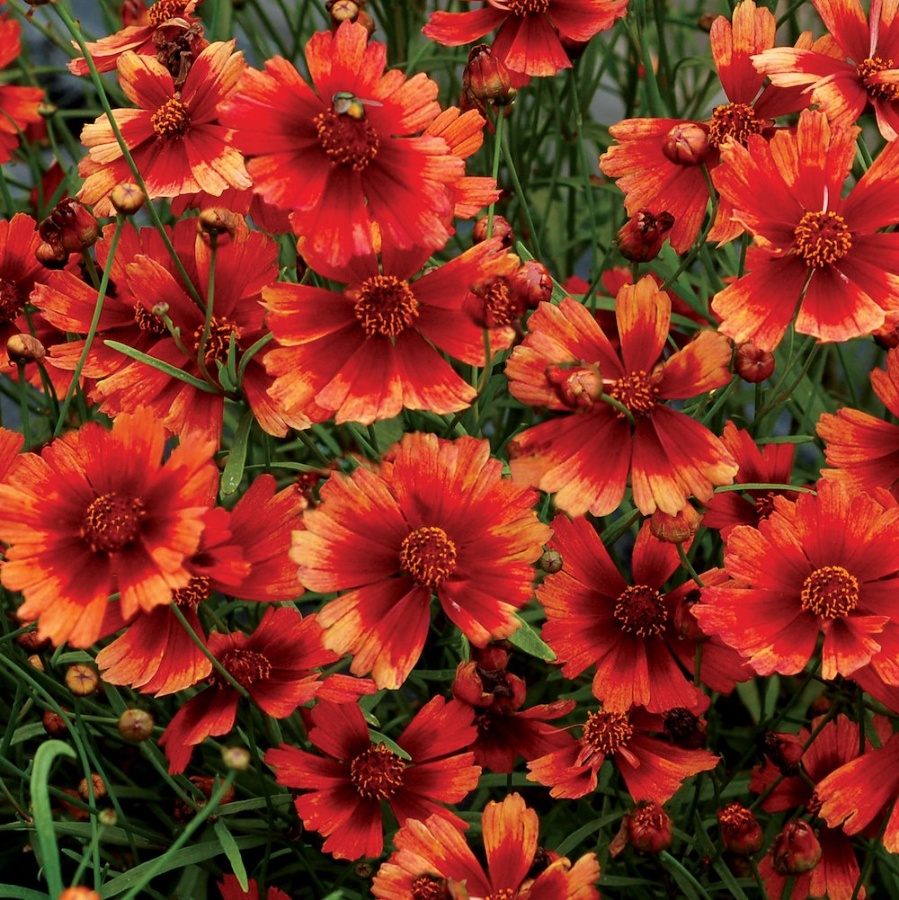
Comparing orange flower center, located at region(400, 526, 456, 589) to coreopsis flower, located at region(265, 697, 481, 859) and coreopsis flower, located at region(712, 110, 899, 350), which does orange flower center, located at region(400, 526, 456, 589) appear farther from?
coreopsis flower, located at region(712, 110, 899, 350)

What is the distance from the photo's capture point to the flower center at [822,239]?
85 cm

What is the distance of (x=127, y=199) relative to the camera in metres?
0.82

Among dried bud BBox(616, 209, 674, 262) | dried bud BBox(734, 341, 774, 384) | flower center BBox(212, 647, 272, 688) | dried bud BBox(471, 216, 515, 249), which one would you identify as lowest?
flower center BBox(212, 647, 272, 688)

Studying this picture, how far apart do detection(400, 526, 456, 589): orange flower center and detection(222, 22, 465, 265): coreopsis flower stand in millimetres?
184

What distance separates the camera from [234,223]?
0.84m

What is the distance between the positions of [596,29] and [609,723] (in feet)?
1.74

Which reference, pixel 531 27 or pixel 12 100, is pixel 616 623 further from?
pixel 12 100

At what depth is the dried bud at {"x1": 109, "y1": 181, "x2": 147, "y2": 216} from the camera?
82 centimetres

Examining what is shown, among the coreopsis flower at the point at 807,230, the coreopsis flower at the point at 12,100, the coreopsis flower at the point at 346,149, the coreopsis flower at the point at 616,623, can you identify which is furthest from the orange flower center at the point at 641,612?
the coreopsis flower at the point at 12,100

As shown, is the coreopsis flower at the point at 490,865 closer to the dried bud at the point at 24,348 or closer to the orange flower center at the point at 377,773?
the orange flower center at the point at 377,773

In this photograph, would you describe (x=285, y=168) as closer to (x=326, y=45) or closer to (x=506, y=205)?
(x=326, y=45)

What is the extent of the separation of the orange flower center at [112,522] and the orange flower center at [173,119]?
0.32m

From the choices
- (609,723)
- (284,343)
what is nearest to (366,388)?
(284,343)

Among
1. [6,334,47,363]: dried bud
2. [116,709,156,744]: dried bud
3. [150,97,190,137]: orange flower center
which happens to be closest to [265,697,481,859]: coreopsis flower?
[116,709,156,744]: dried bud
